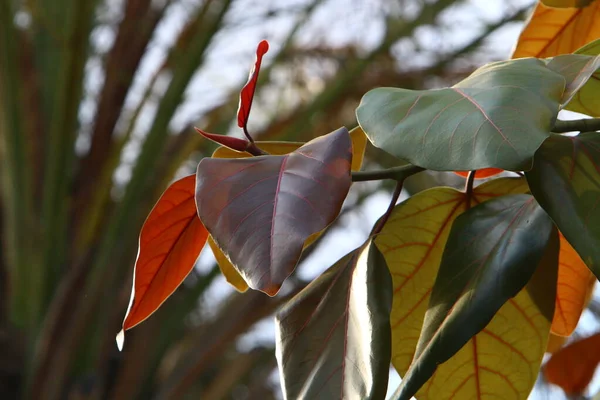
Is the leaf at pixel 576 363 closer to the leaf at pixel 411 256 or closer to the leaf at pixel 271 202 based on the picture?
the leaf at pixel 411 256

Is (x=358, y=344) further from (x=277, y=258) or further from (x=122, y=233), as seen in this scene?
(x=122, y=233)

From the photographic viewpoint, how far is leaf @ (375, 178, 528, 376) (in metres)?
0.31

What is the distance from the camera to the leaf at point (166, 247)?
285 mm

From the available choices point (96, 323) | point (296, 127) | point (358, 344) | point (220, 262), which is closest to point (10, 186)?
point (96, 323)

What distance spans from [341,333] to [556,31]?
0.79ft

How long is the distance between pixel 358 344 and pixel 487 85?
9 centimetres

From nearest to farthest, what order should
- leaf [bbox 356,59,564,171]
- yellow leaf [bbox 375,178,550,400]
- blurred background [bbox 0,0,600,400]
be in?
leaf [bbox 356,59,564,171], yellow leaf [bbox 375,178,550,400], blurred background [bbox 0,0,600,400]

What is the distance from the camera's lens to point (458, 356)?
12.0 inches

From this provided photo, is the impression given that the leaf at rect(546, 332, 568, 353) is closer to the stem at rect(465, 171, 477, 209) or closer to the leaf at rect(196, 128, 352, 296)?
the stem at rect(465, 171, 477, 209)

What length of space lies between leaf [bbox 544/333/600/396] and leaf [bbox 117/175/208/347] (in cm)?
19

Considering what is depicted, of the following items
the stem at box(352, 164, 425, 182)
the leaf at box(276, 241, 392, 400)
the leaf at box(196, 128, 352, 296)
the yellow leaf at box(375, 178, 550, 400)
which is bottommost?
the yellow leaf at box(375, 178, 550, 400)

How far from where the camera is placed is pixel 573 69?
257 mm

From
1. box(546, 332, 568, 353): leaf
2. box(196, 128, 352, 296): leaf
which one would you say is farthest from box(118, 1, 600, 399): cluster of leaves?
box(546, 332, 568, 353): leaf

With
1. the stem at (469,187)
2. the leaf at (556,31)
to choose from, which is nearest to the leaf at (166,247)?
the stem at (469,187)
